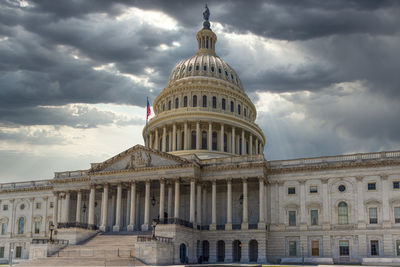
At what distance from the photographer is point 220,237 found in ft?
221

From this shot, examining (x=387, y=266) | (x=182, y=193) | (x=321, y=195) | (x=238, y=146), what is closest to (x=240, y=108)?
(x=238, y=146)

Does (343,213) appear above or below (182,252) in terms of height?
above

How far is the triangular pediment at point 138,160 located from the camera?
69.7 m

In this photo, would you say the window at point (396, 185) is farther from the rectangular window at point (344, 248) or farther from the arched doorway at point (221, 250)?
the arched doorway at point (221, 250)

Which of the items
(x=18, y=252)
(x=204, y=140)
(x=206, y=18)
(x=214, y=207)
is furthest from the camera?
(x=206, y=18)

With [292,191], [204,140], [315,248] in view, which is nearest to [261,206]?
[292,191]

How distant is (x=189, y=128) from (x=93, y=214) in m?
25.1

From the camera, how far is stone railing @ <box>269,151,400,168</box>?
6400 centimetres

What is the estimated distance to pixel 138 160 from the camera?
7169 centimetres

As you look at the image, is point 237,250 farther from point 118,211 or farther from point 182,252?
point 118,211

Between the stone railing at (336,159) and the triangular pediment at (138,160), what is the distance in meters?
13.7

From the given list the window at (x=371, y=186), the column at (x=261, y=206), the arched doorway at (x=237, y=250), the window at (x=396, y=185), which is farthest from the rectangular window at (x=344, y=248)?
the arched doorway at (x=237, y=250)

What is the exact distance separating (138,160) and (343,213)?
3005cm

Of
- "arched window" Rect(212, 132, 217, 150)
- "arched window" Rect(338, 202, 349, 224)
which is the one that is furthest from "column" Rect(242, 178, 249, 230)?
"arched window" Rect(212, 132, 217, 150)
